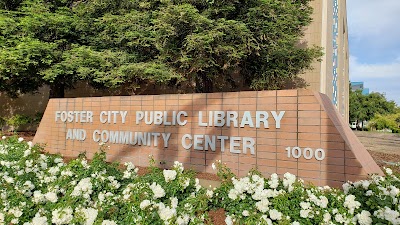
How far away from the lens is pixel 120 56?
13.0 m

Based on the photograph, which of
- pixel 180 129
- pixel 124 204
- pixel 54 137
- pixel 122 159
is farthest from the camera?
pixel 54 137

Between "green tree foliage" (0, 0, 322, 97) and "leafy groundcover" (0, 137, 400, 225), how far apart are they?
7554 millimetres

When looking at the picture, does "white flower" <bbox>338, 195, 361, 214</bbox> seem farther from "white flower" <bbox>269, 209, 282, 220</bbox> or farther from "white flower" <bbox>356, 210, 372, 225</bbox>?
"white flower" <bbox>269, 209, 282, 220</bbox>

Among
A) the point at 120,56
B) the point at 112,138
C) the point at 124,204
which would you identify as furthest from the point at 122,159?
the point at 120,56

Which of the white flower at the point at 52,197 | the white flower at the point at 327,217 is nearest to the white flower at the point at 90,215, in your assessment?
the white flower at the point at 52,197

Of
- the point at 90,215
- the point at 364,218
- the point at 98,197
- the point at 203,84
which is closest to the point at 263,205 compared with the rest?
the point at 364,218

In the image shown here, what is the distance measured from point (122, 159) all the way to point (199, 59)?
5403mm

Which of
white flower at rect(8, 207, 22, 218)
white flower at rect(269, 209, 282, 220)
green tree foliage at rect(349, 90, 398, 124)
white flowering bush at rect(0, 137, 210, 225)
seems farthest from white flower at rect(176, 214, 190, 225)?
green tree foliage at rect(349, 90, 398, 124)

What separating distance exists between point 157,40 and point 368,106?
54919 millimetres

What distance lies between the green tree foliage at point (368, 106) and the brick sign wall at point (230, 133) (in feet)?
180

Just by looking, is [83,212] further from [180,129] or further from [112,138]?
[112,138]

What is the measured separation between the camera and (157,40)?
1190cm

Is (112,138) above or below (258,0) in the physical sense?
below

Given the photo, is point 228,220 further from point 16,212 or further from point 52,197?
point 16,212
